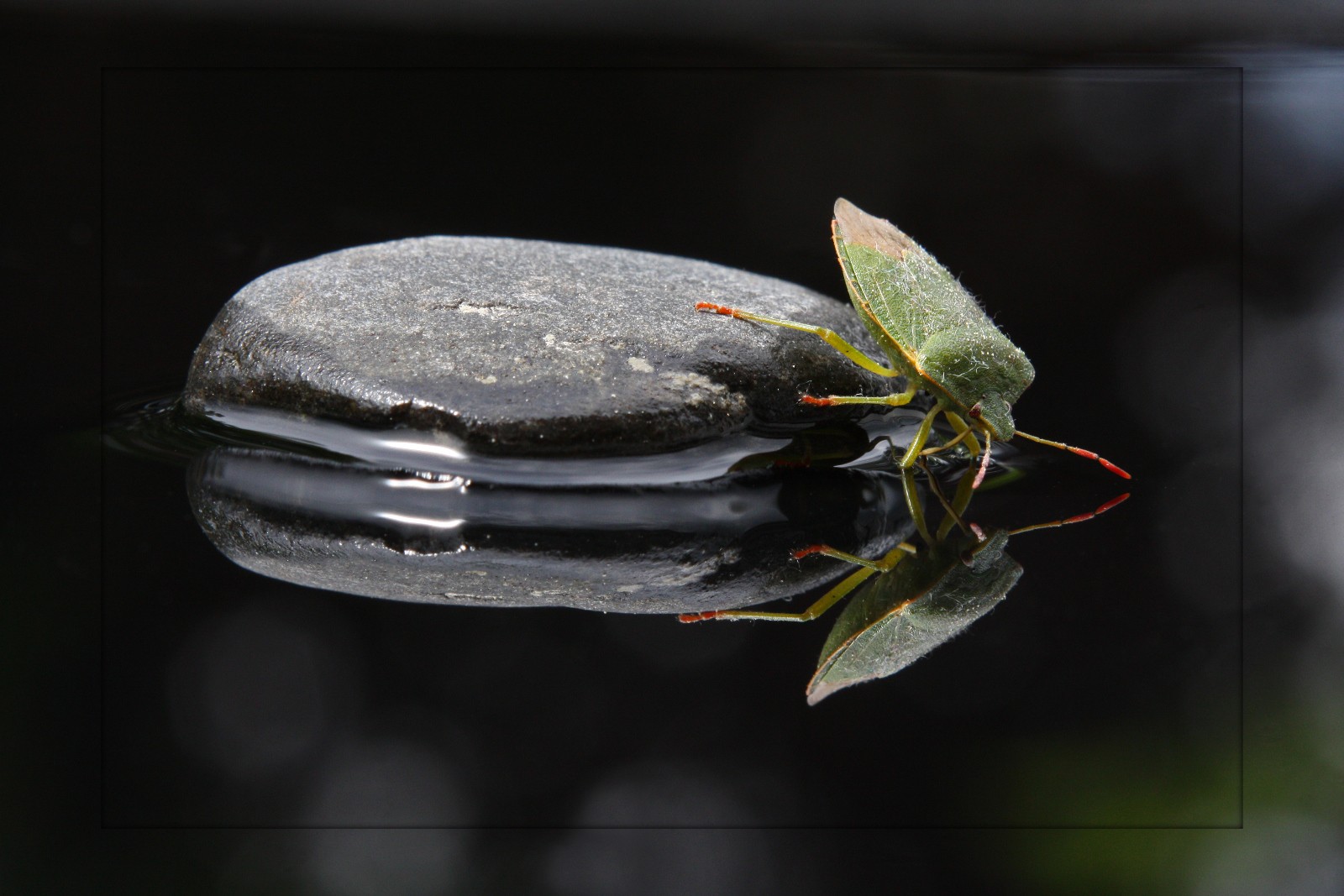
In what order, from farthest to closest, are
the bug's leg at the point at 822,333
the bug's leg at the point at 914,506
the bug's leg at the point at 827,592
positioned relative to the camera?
the bug's leg at the point at 822,333
the bug's leg at the point at 914,506
the bug's leg at the point at 827,592

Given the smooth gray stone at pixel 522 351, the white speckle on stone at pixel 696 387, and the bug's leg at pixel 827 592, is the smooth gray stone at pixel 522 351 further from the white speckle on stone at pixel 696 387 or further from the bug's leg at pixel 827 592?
the bug's leg at pixel 827 592

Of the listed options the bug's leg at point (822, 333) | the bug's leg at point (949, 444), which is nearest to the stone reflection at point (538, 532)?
the bug's leg at point (949, 444)

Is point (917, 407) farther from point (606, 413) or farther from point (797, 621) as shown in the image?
point (797, 621)

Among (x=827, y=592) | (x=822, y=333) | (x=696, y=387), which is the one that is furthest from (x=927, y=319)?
(x=827, y=592)

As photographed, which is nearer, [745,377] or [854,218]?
[745,377]

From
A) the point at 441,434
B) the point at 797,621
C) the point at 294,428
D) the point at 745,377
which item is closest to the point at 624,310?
the point at 745,377

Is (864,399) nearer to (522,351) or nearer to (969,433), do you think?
(969,433)
